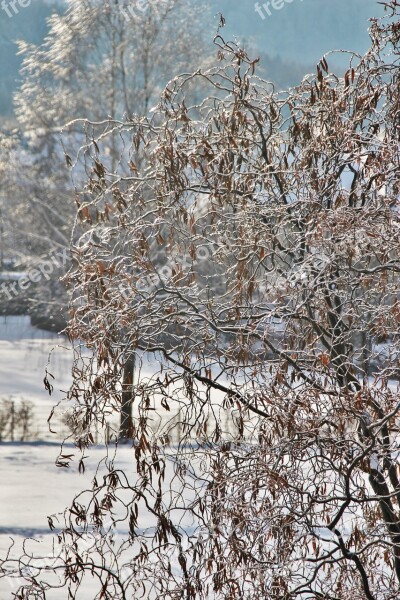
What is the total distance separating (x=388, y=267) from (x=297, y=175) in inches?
32.8

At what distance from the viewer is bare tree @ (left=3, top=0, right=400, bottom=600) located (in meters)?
4.35

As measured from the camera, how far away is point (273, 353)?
17.9 feet

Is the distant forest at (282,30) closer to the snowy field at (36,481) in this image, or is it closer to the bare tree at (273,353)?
the snowy field at (36,481)

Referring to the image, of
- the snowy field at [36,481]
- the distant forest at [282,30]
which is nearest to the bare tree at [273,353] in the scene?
the snowy field at [36,481]

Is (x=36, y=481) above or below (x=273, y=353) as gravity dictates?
above

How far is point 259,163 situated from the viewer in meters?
6.22

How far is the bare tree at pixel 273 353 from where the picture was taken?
4.35m

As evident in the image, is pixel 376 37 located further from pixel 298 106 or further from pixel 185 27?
pixel 185 27

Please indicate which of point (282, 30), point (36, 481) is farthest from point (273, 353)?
point (282, 30)

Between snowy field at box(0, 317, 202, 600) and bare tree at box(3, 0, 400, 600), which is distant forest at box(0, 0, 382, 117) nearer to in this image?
snowy field at box(0, 317, 202, 600)

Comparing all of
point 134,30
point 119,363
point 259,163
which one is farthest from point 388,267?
point 134,30

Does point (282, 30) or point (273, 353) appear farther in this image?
point (282, 30)

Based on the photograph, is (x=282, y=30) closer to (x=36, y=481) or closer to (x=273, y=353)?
(x=36, y=481)

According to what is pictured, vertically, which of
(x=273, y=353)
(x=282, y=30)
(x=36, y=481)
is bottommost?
(x=273, y=353)
